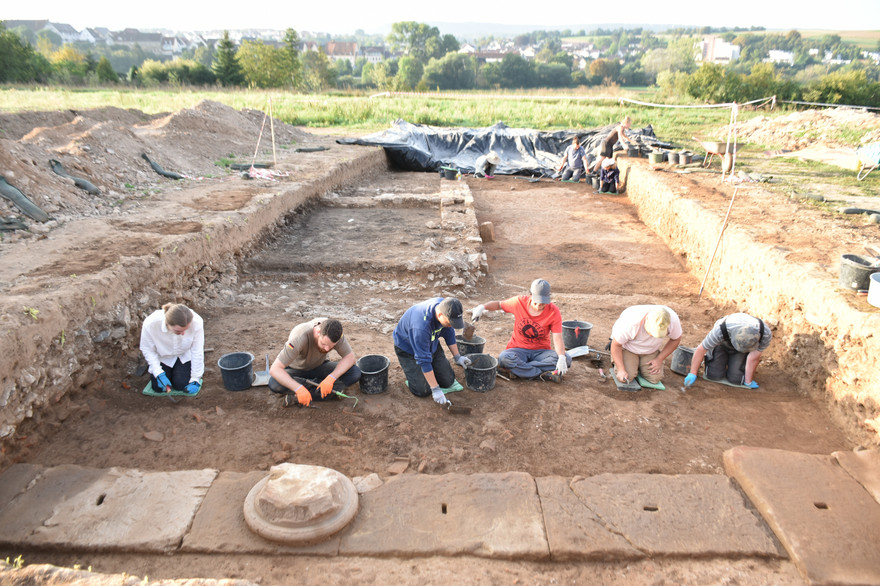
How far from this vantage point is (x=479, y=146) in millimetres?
16469

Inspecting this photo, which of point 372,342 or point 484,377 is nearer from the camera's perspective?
point 484,377

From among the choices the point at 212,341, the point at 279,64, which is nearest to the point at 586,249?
the point at 212,341

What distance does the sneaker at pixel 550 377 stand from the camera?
4.84m

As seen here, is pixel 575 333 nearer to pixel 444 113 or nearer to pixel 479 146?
pixel 479 146

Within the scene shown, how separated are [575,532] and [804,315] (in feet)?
11.5

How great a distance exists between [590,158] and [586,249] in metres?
7.10

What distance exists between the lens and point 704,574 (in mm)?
2914

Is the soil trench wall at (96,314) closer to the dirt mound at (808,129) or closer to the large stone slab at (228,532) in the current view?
the large stone slab at (228,532)

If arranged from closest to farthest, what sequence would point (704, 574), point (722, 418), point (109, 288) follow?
point (704, 574)
point (722, 418)
point (109, 288)

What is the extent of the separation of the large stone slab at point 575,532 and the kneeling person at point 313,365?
71.8 inches

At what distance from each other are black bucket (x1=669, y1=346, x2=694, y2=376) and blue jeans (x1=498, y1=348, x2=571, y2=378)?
4.08 ft

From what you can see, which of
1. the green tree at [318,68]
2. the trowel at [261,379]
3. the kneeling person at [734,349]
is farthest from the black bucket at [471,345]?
the green tree at [318,68]

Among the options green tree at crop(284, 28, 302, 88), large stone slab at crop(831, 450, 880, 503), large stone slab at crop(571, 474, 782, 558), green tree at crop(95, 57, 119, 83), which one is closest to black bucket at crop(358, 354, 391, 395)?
large stone slab at crop(571, 474, 782, 558)

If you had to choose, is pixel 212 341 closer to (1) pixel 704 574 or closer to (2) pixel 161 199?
(2) pixel 161 199
